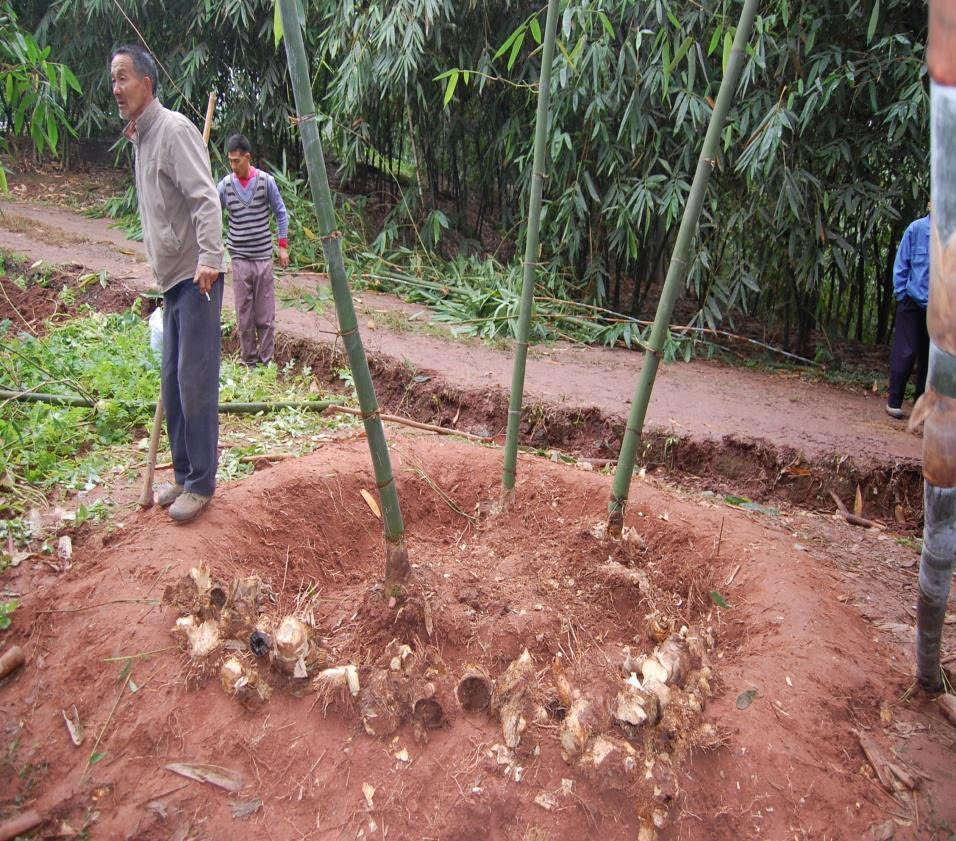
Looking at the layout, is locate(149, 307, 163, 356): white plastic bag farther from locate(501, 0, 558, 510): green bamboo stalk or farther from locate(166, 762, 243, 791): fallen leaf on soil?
locate(166, 762, 243, 791): fallen leaf on soil

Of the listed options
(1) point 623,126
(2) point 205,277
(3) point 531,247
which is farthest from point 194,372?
(1) point 623,126

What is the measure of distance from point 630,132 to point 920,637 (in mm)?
4583

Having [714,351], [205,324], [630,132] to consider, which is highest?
[630,132]

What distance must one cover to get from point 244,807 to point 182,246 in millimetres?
1745

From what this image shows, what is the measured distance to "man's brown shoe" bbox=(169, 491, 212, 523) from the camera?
2744mm

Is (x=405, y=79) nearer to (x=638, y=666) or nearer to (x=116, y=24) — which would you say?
(x=116, y=24)

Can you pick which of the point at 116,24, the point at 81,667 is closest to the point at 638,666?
the point at 81,667

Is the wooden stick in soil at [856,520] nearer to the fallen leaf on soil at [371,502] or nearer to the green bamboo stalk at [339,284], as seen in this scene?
the fallen leaf on soil at [371,502]

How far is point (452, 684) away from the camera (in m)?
2.18

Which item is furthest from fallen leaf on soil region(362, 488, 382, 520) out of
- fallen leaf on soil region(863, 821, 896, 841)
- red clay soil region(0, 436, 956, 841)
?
fallen leaf on soil region(863, 821, 896, 841)

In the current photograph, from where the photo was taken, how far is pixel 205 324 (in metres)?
2.64

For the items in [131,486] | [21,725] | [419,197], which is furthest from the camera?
[419,197]

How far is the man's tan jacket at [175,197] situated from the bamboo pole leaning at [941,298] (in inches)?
80.6

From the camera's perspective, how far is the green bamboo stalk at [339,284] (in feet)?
5.90
